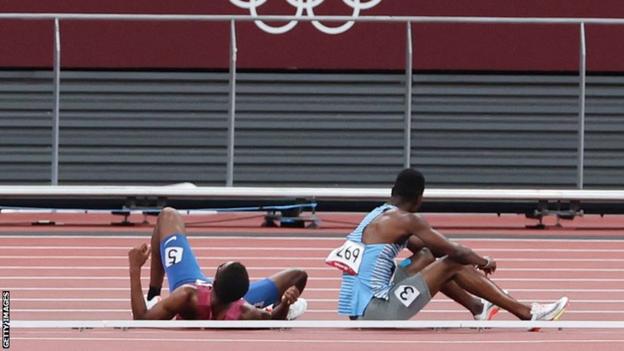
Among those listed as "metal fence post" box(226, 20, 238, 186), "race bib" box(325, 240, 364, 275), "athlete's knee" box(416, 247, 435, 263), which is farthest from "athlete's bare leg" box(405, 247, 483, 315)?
"metal fence post" box(226, 20, 238, 186)

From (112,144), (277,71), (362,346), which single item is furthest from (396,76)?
(362,346)

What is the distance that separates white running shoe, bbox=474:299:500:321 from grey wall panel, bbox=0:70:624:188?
283 inches

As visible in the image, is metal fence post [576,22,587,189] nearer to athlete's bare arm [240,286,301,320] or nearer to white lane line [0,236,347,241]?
white lane line [0,236,347,241]

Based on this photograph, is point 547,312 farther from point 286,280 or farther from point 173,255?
A: point 173,255

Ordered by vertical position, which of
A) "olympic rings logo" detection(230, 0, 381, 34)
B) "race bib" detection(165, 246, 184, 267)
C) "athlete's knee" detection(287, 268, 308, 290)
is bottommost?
"athlete's knee" detection(287, 268, 308, 290)

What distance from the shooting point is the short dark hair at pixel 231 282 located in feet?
30.3

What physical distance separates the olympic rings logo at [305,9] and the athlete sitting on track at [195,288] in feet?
24.7

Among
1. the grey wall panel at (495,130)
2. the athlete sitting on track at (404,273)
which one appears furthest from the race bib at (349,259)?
the grey wall panel at (495,130)

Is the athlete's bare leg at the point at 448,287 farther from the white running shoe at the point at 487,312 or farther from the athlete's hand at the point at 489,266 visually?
the athlete's hand at the point at 489,266

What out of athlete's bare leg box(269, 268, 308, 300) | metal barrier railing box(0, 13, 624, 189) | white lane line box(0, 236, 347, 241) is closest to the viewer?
athlete's bare leg box(269, 268, 308, 300)

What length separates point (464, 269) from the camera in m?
9.74

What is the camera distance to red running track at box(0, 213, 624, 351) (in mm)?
8773

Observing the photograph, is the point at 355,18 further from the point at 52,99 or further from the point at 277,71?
the point at 52,99

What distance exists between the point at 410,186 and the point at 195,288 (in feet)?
4.59
